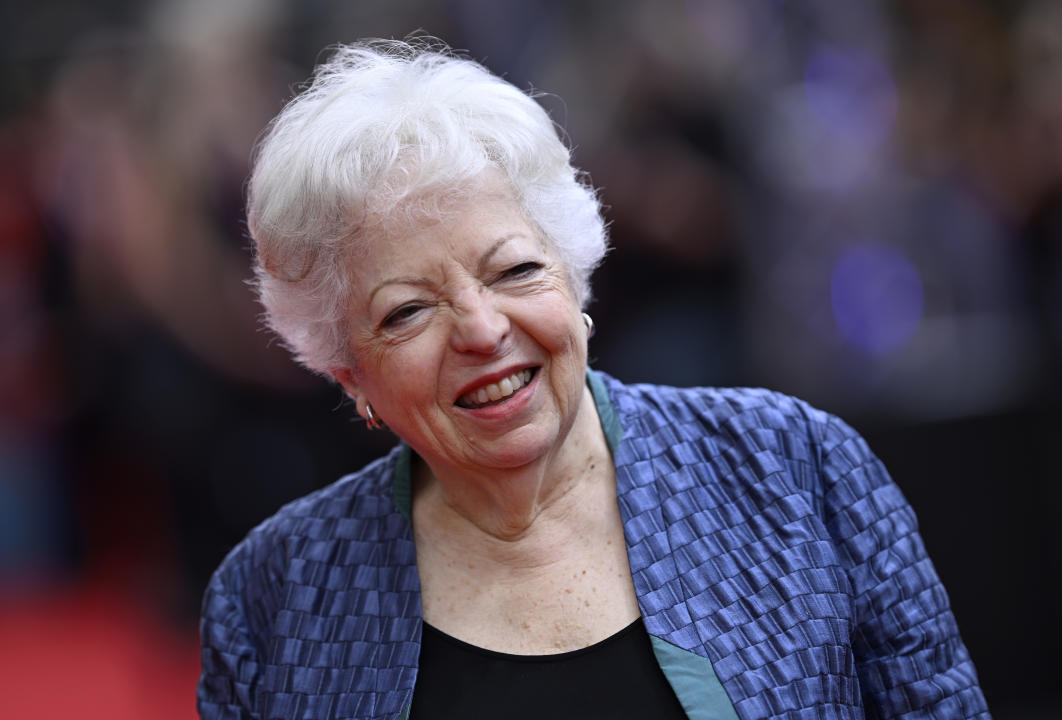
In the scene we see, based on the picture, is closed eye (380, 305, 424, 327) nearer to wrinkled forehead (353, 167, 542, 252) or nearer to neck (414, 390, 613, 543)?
wrinkled forehead (353, 167, 542, 252)

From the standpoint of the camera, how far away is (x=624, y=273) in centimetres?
410

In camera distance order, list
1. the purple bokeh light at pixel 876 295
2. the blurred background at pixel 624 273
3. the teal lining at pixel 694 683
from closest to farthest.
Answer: the teal lining at pixel 694 683 → the blurred background at pixel 624 273 → the purple bokeh light at pixel 876 295

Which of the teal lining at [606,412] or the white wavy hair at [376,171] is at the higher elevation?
the white wavy hair at [376,171]

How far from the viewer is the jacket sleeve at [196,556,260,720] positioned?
1.91 metres

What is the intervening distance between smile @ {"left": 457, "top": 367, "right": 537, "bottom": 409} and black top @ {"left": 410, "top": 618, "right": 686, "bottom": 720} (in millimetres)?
376

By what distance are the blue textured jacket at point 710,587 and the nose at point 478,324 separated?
323mm

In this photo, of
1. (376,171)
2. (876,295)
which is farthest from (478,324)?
(876,295)

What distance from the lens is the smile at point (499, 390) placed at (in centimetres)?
173

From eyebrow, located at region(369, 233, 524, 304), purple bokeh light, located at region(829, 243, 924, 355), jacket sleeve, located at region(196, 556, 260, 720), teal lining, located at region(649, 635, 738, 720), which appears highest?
purple bokeh light, located at region(829, 243, 924, 355)

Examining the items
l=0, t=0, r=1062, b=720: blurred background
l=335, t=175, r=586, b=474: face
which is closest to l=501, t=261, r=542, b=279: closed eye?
l=335, t=175, r=586, b=474: face

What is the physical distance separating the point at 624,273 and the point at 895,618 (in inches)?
97.9

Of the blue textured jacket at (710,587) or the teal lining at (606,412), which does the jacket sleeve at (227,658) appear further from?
the teal lining at (606,412)

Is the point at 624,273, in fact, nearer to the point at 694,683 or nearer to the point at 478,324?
the point at 478,324

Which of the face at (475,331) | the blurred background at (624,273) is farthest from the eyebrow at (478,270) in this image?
the blurred background at (624,273)
